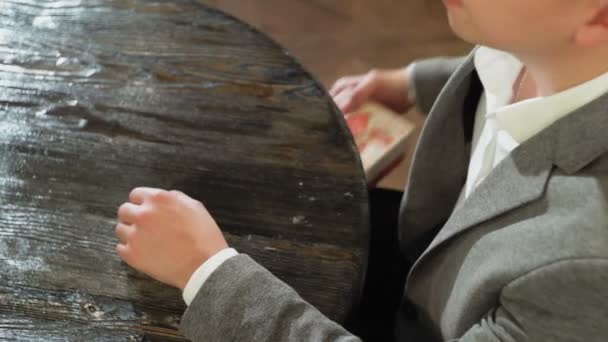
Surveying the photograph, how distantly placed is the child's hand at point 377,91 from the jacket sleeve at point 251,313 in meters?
0.39

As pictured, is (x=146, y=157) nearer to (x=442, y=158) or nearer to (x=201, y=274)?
(x=201, y=274)

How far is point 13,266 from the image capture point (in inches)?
29.0

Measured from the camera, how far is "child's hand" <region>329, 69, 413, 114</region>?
100 centimetres

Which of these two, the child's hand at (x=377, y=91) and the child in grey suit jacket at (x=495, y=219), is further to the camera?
the child's hand at (x=377, y=91)

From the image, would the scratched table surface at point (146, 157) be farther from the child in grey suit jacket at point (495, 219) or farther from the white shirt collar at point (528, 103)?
the white shirt collar at point (528, 103)

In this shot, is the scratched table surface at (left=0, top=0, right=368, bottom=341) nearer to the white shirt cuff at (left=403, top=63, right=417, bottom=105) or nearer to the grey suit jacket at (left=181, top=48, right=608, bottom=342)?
the grey suit jacket at (left=181, top=48, right=608, bottom=342)

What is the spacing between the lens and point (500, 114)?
65 centimetres

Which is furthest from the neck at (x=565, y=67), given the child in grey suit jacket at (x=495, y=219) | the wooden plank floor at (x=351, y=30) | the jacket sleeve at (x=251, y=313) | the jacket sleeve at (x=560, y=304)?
the wooden plank floor at (x=351, y=30)

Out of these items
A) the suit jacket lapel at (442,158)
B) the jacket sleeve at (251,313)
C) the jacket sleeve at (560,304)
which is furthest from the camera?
the suit jacket lapel at (442,158)

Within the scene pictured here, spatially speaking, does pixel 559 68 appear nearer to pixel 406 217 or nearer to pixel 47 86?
pixel 406 217

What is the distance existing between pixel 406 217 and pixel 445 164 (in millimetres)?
96

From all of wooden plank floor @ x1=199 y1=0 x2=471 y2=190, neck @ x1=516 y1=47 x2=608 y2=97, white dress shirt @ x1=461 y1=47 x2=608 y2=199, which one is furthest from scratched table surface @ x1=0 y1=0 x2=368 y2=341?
wooden plank floor @ x1=199 y1=0 x2=471 y2=190

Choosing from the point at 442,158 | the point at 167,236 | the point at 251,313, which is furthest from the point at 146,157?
the point at 442,158

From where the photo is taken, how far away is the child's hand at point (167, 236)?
72 centimetres
